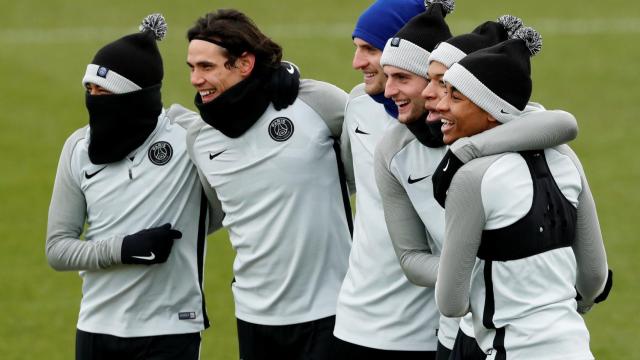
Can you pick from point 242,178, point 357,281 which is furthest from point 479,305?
point 242,178

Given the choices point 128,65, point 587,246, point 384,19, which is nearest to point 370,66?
point 384,19

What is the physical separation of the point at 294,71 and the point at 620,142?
36.5 ft

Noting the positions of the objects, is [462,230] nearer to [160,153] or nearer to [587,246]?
[587,246]

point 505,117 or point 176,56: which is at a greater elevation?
point 505,117

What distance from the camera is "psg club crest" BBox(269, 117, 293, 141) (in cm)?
684

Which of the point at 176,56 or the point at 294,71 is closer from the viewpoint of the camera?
the point at 294,71

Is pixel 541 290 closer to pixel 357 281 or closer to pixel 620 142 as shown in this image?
pixel 357 281

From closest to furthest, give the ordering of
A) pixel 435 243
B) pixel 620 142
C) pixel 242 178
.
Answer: pixel 435 243 < pixel 242 178 < pixel 620 142

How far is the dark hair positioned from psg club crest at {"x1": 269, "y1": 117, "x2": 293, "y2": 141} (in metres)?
0.27

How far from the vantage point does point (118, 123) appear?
22.7 feet

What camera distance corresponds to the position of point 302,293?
270 inches

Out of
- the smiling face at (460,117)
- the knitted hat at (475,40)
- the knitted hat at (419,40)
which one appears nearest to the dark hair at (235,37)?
the knitted hat at (419,40)

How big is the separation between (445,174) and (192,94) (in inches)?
563

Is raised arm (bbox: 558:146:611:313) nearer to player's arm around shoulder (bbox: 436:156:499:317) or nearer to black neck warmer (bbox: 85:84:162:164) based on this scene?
player's arm around shoulder (bbox: 436:156:499:317)
